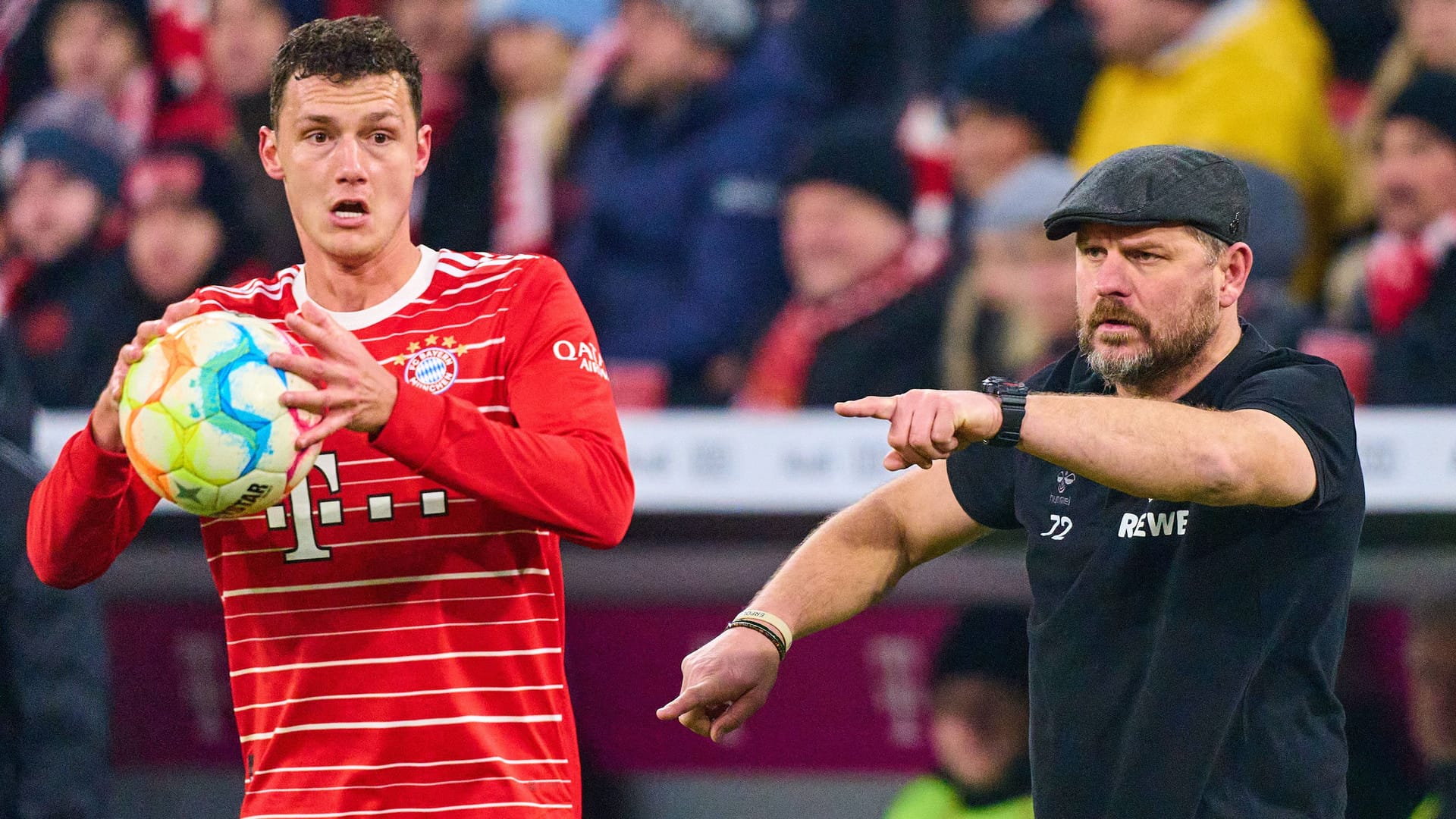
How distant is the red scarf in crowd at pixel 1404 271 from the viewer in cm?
542

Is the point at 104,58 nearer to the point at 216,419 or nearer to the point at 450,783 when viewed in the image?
the point at 216,419

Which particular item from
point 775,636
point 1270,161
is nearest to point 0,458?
point 775,636

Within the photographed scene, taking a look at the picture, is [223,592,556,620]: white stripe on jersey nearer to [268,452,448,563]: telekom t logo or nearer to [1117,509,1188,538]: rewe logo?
[268,452,448,563]: telekom t logo

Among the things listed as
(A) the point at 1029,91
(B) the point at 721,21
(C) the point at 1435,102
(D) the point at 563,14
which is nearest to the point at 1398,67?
(C) the point at 1435,102

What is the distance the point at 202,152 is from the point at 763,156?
241 centimetres

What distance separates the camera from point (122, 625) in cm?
692

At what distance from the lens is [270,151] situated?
2896 mm

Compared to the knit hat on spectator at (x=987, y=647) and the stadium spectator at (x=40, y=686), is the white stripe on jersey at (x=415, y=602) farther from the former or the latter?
the knit hat on spectator at (x=987, y=647)

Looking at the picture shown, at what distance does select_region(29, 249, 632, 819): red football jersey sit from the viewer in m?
2.54

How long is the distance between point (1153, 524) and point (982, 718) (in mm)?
3577

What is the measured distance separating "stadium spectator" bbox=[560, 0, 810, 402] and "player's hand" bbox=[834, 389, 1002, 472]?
3.89 m

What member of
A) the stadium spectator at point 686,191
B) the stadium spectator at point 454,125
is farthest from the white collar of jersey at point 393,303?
the stadium spectator at point 454,125

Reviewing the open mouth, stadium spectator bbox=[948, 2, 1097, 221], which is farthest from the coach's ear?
stadium spectator bbox=[948, 2, 1097, 221]

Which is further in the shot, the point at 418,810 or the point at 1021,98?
the point at 1021,98
